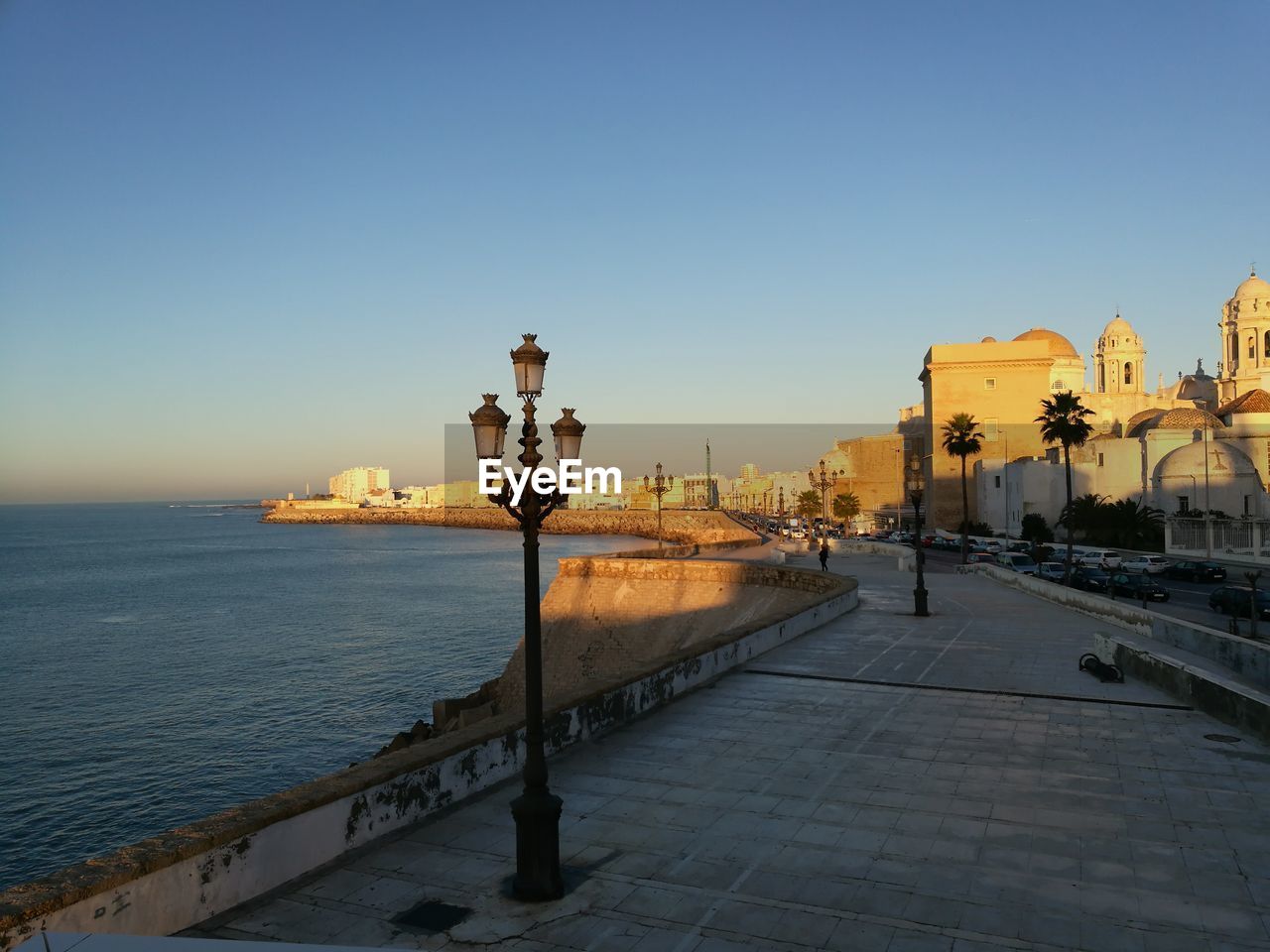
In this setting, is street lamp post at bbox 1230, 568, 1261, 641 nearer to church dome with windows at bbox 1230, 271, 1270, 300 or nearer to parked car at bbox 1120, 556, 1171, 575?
parked car at bbox 1120, 556, 1171, 575

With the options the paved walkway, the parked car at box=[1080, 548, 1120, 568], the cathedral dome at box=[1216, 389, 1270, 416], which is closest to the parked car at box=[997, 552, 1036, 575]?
the parked car at box=[1080, 548, 1120, 568]

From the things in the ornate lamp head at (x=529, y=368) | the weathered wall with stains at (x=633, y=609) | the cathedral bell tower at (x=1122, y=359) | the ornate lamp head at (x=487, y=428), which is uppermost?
the cathedral bell tower at (x=1122, y=359)

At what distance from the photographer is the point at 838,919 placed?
20.2 ft

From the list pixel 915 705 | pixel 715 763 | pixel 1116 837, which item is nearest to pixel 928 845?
pixel 1116 837

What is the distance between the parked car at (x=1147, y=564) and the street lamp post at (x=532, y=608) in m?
40.6

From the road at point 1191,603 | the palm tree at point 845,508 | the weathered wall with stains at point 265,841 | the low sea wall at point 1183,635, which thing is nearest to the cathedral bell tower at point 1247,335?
the palm tree at point 845,508

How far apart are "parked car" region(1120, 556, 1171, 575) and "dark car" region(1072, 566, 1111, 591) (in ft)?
18.5

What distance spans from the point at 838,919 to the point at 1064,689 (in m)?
9.74

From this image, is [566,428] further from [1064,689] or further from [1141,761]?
[1064,689]

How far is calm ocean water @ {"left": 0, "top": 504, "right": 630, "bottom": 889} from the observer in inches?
1000

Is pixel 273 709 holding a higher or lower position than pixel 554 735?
lower

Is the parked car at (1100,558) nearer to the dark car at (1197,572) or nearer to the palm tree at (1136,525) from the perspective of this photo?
the dark car at (1197,572)

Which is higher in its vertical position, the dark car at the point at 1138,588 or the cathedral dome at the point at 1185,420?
the cathedral dome at the point at 1185,420

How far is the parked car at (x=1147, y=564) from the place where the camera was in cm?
4177
